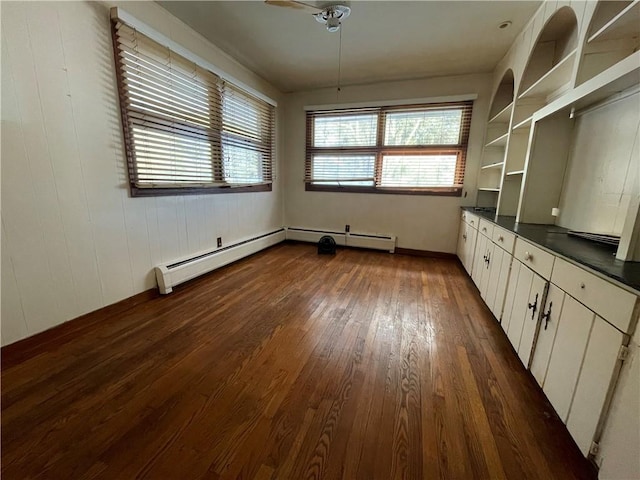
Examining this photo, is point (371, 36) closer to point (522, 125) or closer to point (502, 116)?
point (522, 125)

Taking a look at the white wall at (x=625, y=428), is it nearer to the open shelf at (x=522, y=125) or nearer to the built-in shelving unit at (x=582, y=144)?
the built-in shelving unit at (x=582, y=144)

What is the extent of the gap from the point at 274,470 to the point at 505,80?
14.9 feet

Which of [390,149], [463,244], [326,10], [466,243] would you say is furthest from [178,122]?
[463,244]

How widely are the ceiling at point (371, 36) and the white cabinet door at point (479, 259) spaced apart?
83.4 inches

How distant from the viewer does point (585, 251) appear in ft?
4.47

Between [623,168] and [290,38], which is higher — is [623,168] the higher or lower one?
the lower one

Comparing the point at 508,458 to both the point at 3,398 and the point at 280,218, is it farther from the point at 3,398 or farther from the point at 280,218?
the point at 280,218

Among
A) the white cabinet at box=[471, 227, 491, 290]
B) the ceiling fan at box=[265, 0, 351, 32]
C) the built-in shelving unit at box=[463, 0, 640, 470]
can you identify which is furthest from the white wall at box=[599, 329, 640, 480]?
the ceiling fan at box=[265, 0, 351, 32]

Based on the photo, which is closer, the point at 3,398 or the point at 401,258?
the point at 3,398

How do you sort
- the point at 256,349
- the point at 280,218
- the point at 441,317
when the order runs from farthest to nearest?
the point at 280,218
the point at 441,317
the point at 256,349

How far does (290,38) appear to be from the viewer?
9.31ft

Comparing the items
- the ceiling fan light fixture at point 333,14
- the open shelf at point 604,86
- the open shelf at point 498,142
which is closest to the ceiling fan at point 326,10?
the ceiling fan light fixture at point 333,14

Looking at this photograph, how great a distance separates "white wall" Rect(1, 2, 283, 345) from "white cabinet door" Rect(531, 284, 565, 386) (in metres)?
3.11

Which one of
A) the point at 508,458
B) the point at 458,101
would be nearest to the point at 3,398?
the point at 508,458
